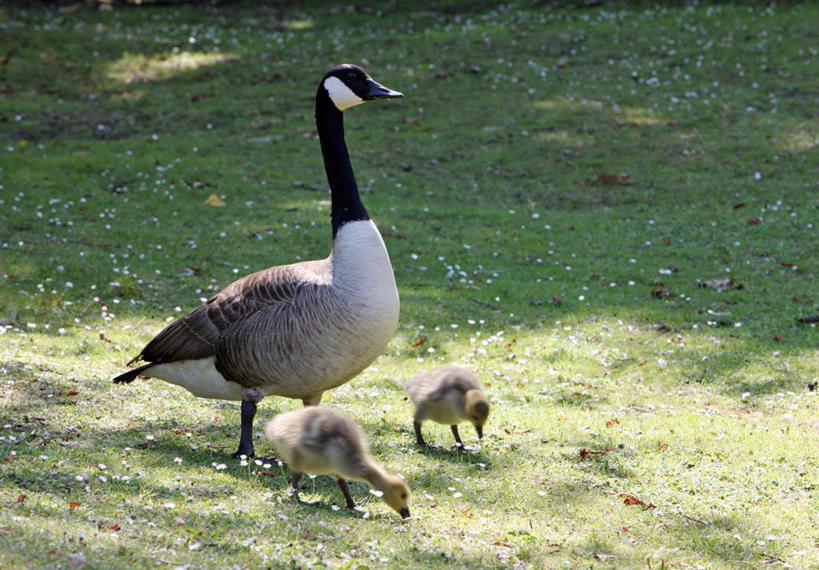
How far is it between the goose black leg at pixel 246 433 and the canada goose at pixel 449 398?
139cm

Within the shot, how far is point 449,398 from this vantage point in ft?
23.2

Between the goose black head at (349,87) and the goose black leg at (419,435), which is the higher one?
the goose black head at (349,87)

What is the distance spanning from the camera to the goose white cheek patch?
7578mm

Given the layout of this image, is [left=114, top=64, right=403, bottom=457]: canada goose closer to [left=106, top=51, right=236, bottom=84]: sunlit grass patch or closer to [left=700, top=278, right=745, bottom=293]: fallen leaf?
[left=700, top=278, right=745, bottom=293]: fallen leaf

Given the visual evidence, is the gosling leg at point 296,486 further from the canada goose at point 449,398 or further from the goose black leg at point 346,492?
the canada goose at point 449,398

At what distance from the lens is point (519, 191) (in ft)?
54.8

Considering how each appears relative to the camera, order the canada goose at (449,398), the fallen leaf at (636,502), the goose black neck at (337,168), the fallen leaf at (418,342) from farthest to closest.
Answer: the fallen leaf at (418,342) → the goose black neck at (337,168) → the canada goose at (449,398) → the fallen leaf at (636,502)

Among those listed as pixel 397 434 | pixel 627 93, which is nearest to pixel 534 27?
pixel 627 93

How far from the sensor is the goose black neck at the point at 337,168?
23.6 ft

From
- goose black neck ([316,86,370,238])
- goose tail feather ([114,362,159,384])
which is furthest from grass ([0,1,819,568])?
goose black neck ([316,86,370,238])

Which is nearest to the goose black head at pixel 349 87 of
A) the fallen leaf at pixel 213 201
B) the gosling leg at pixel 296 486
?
the gosling leg at pixel 296 486

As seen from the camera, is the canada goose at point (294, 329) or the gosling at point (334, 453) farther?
the canada goose at point (294, 329)

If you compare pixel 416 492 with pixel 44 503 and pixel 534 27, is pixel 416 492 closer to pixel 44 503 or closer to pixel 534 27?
pixel 44 503

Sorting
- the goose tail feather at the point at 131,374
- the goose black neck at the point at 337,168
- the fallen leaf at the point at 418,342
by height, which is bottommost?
the fallen leaf at the point at 418,342
